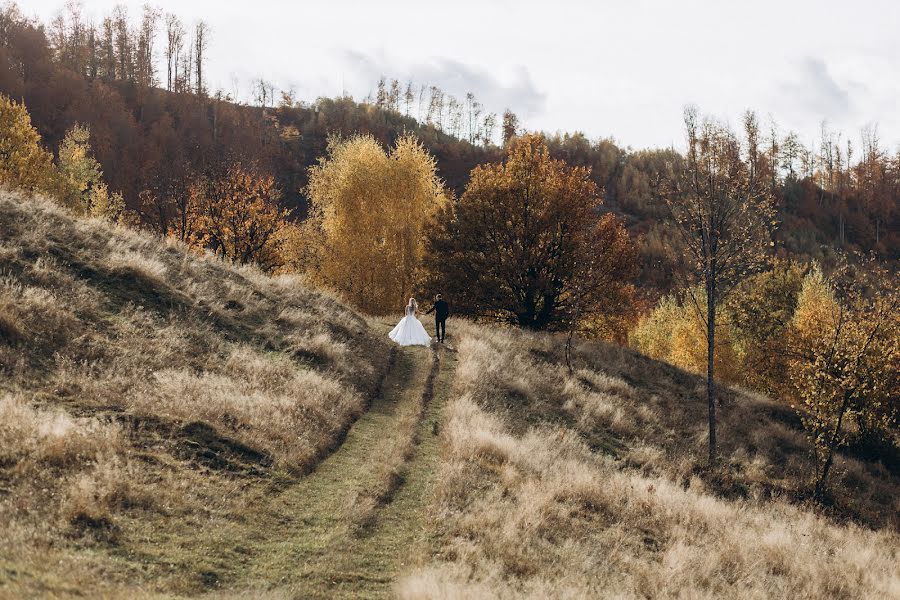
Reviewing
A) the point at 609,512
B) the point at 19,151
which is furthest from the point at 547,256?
the point at 19,151

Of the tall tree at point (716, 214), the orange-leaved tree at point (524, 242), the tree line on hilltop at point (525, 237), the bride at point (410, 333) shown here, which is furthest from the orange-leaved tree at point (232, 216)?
the tall tree at point (716, 214)

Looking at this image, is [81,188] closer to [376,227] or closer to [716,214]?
[376,227]

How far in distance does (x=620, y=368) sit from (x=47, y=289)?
23.9 metres

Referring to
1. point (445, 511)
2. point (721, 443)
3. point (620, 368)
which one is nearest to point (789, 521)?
point (721, 443)

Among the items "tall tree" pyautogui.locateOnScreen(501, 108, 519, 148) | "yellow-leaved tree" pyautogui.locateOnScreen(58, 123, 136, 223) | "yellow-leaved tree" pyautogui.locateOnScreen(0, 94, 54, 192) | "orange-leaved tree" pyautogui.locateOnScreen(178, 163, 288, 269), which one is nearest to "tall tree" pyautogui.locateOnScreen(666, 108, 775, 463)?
"orange-leaved tree" pyautogui.locateOnScreen(178, 163, 288, 269)

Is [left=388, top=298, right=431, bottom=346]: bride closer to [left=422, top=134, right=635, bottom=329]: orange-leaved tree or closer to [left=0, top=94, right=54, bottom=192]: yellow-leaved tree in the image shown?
[left=422, top=134, right=635, bottom=329]: orange-leaved tree

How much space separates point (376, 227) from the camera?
129ft

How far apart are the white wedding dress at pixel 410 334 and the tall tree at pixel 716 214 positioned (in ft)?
36.6

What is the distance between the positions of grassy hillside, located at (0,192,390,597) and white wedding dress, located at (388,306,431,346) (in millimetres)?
2134

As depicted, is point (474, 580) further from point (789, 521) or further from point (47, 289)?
point (47, 289)

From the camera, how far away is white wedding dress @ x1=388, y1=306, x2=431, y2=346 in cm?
2584

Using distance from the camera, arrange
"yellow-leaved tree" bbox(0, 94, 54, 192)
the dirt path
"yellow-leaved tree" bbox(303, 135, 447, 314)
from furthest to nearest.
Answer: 1. "yellow-leaved tree" bbox(0, 94, 54, 192)
2. "yellow-leaved tree" bbox(303, 135, 447, 314)
3. the dirt path

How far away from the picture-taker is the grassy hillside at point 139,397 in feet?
24.6

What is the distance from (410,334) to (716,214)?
13.0 m
